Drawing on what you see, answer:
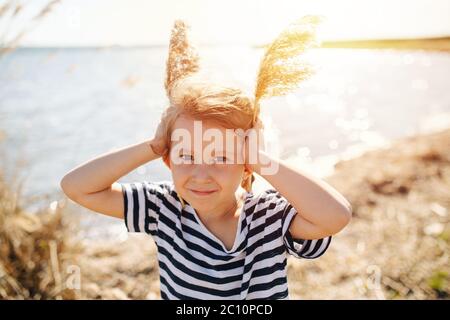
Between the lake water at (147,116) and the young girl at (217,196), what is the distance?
64 centimetres

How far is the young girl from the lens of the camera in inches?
47.2

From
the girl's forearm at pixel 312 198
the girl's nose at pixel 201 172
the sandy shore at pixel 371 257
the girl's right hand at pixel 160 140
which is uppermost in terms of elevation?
the girl's right hand at pixel 160 140

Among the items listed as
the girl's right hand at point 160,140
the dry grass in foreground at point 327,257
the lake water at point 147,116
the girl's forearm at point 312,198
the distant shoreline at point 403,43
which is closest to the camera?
the girl's forearm at point 312,198

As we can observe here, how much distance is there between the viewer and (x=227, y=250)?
1.28 metres

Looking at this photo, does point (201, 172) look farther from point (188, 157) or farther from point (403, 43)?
point (403, 43)

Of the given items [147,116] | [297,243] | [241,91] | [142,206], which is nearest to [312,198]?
[297,243]

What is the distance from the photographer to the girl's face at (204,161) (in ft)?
3.91

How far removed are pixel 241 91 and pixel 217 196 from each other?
0.31 m

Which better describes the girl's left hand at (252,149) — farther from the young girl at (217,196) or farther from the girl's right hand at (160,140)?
the girl's right hand at (160,140)

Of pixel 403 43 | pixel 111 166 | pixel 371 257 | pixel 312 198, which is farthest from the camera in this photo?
pixel 403 43

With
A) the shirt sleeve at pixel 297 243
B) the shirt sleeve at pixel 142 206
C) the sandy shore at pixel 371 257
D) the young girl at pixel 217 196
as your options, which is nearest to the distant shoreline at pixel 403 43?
the young girl at pixel 217 196

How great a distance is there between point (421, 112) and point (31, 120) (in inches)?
229

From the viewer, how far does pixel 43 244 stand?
86.6 inches
